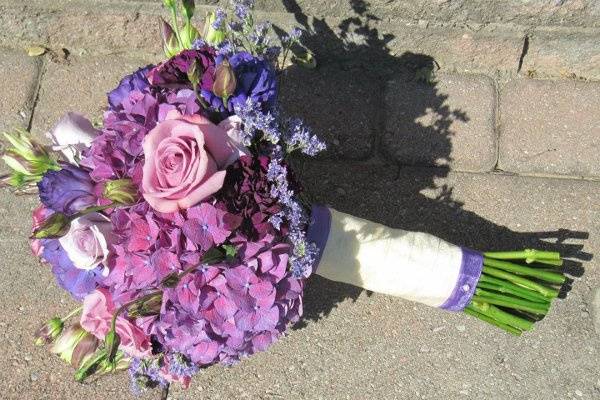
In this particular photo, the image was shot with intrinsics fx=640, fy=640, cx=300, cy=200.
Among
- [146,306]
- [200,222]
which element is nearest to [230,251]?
[200,222]

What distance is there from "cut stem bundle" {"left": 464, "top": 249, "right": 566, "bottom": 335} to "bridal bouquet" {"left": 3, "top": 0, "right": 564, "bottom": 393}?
515 mm

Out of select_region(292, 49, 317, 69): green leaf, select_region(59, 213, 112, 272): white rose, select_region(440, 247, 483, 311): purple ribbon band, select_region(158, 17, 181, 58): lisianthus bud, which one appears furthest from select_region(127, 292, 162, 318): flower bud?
select_region(292, 49, 317, 69): green leaf

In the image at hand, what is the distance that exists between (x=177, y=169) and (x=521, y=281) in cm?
97

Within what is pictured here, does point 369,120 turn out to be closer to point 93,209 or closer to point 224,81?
point 224,81

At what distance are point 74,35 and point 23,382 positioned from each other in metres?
1.09

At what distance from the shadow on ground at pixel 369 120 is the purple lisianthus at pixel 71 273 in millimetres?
699

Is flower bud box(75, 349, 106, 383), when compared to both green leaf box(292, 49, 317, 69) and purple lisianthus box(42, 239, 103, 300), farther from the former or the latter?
green leaf box(292, 49, 317, 69)

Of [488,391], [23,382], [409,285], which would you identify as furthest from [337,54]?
[23,382]

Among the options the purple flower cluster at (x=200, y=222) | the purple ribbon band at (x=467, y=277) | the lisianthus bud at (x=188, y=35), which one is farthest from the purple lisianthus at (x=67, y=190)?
the purple ribbon band at (x=467, y=277)

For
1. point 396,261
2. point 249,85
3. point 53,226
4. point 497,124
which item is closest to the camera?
point 53,226

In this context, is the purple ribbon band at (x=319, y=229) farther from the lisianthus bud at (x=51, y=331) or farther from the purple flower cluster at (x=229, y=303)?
the lisianthus bud at (x=51, y=331)

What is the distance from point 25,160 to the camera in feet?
4.35

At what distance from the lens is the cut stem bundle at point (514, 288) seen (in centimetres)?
168

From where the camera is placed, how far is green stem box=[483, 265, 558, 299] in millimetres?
1662
